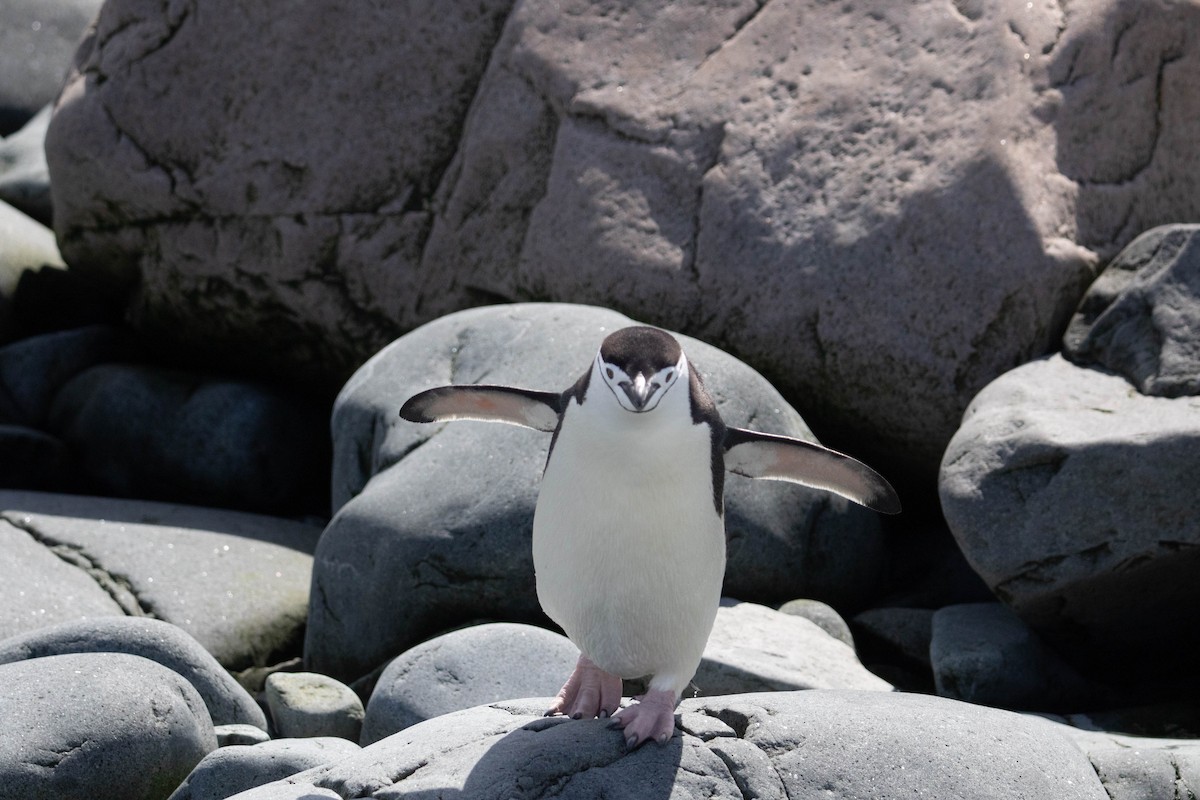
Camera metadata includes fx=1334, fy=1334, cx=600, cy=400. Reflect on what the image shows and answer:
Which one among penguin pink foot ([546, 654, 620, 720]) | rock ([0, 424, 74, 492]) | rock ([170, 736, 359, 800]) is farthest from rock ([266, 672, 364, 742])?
rock ([0, 424, 74, 492])

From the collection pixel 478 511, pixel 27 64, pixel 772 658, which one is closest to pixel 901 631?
pixel 772 658

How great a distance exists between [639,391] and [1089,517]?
2.39m

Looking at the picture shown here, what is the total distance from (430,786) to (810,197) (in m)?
3.68

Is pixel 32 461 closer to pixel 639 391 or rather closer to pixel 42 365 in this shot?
pixel 42 365

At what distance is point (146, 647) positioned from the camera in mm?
4434

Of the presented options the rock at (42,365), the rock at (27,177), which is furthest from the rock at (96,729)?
the rock at (27,177)

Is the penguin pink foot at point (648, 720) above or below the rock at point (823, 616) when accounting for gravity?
above

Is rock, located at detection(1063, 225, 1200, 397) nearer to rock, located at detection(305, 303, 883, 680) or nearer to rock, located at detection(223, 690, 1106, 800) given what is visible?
rock, located at detection(305, 303, 883, 680)

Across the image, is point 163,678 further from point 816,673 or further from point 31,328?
point 31,328

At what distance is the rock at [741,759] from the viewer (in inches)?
127

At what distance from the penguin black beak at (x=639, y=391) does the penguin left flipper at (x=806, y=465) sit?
57 cm

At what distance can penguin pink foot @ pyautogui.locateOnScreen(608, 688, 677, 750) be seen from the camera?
10.9ft

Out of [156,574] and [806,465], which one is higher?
[806,465]

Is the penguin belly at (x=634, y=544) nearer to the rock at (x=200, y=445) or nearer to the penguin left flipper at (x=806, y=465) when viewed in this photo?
the penguin left flipper at (x=806, y=465)
